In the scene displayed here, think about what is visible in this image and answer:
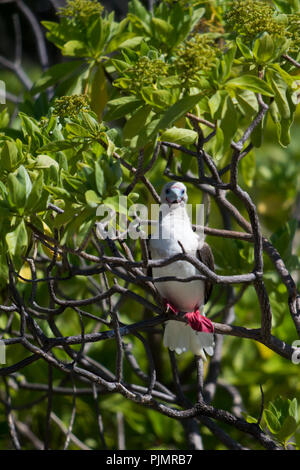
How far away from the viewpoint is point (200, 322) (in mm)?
2676

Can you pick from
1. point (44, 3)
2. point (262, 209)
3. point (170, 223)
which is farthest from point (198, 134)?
point (44, 3)

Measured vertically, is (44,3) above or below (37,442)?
above

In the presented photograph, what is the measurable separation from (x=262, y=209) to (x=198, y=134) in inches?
82.7

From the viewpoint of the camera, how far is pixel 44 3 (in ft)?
18.8

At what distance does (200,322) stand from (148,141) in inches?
37.7

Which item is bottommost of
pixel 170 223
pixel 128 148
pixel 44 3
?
pixel 170 223

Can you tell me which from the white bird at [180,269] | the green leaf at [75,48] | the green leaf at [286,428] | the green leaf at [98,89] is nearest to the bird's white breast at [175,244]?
the white bird at [180,269]

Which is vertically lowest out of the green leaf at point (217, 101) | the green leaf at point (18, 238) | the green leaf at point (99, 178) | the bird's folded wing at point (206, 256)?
the bird's folded wing at point (206, 256)

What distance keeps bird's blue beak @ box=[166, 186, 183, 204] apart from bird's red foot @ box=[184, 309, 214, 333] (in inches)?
20.1

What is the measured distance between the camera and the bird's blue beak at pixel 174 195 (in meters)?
2.70

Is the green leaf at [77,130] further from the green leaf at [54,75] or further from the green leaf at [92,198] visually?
the green leaf at [54,75]

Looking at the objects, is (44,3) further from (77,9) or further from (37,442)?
(37,442)

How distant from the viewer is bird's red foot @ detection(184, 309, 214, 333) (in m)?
2.60

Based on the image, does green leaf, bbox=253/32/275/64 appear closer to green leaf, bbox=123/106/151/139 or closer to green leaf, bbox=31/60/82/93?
green leaf, bbox=123/106/151/139
